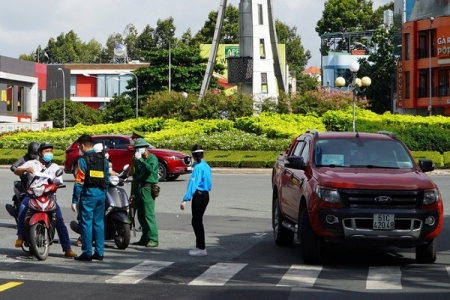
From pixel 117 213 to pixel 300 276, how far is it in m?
3.78

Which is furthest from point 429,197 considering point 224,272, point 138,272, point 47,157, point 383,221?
point 47,157

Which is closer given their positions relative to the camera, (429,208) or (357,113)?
(429,208)

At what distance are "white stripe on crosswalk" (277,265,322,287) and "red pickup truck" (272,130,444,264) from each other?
298 mm

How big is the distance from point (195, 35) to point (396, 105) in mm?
48322

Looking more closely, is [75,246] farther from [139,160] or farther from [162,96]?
[162,96]

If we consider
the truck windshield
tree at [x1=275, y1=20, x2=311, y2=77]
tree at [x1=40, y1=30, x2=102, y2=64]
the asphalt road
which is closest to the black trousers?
the asphalt road

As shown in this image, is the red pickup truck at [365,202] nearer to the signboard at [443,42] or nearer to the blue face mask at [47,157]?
the blue face mask at [47,157]

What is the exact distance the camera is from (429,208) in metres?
12.4

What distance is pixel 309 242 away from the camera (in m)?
12.6

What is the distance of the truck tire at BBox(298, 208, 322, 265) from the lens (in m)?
A: 12.6

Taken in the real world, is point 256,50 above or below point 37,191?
above

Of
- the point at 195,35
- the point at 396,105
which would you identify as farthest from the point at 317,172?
the point at 195,35

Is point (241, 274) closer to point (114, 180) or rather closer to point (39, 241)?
point (39, 241)

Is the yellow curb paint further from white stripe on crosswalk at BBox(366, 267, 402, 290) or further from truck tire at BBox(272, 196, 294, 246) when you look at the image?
truck tire at BBox(272, 196, 294, 246)
